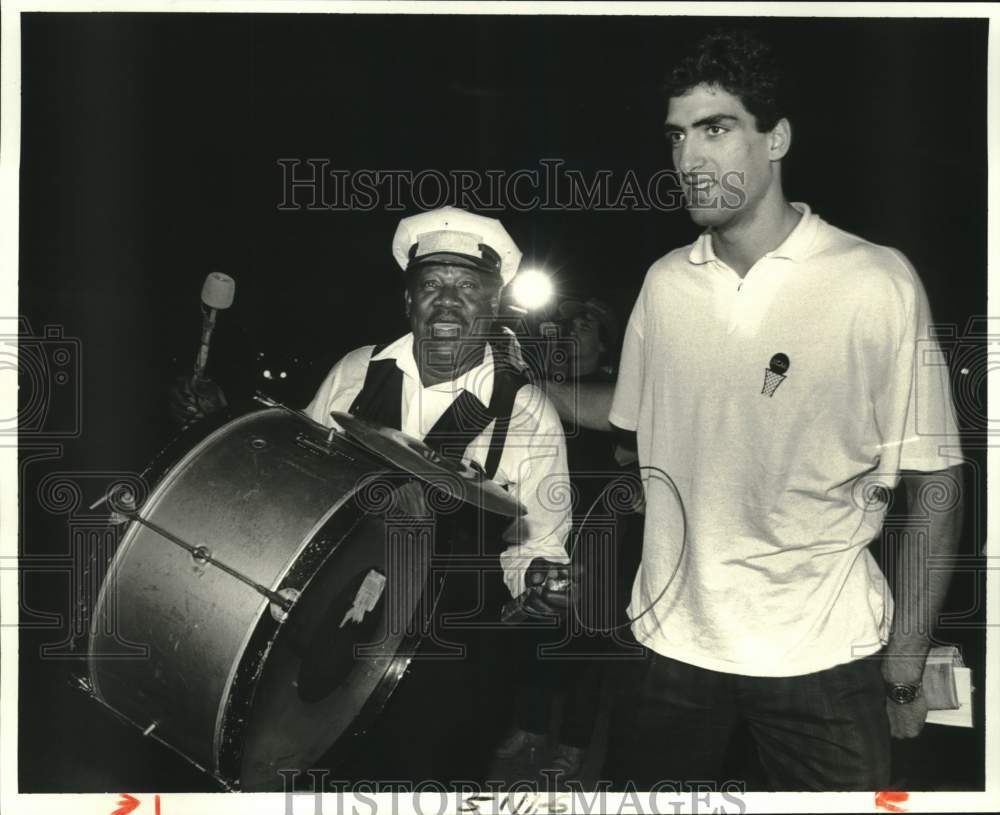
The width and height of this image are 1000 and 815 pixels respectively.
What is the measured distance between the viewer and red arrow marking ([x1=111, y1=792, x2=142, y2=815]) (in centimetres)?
283

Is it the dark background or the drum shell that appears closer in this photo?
the drum shell

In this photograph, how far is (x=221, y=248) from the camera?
273cm

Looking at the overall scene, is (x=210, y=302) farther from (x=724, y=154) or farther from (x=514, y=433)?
(x=724, y=154)

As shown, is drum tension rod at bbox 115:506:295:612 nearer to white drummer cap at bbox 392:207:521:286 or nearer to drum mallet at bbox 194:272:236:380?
drum mallet at bbox 194:272:236:380

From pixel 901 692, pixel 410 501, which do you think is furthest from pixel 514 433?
pixel 901 692

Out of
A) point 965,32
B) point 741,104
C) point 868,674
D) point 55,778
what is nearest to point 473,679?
point 868,674

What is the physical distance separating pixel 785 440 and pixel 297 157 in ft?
4.79

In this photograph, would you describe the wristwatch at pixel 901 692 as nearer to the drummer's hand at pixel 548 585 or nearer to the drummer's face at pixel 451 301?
the drummer's hand at pixel 548 585

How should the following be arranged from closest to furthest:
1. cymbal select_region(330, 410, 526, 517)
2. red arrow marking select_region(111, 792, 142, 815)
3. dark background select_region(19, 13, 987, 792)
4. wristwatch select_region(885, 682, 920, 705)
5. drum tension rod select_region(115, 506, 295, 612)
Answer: drum tension rod select_region(115, 506, 295, 612) < cymbal select_region(330, 410, 526, 517) < wristwatch select_region(885, 682, 920, 705) < dark background select_region(19, 13, 987, 792) < red arrow marking select_region(111, 792, 142, 815)

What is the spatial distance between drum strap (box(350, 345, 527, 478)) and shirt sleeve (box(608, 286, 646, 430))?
25 centimetres

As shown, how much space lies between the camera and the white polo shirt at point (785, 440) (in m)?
2.52

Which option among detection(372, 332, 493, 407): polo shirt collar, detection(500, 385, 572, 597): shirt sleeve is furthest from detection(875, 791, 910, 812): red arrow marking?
detection(372, 332, 493, 407): polo shirt collar

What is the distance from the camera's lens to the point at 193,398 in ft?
8.94

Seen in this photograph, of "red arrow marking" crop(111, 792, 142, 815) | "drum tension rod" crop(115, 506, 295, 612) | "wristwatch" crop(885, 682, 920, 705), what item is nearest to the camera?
"drum tension rod" crop(115, 506, 295, 612)
